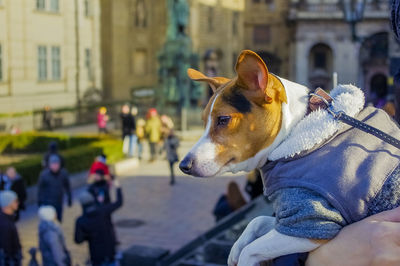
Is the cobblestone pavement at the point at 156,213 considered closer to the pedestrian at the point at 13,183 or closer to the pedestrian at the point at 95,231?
the pedestrian at the point at 13,183

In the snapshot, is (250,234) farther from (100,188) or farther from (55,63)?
(55,63)

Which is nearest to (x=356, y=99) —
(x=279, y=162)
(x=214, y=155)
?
(x=279, y=162)

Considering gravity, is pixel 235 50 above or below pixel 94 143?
above

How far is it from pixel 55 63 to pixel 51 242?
2246 centimetres

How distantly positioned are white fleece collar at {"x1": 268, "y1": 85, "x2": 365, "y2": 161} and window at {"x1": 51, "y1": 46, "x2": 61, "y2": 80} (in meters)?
26.8

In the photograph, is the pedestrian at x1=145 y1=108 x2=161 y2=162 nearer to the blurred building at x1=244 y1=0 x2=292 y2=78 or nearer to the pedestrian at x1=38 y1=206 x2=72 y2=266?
the pedestrian at x1=38 y1=206 x2=72 y2=266

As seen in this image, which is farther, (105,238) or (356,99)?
(105,238)

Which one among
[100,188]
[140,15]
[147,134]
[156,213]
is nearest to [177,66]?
[147,134]

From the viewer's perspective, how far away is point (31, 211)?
12602 millimetres

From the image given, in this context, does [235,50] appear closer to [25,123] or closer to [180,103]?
[180,103]

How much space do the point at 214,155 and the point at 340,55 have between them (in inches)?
1737

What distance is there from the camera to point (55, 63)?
28062 mm

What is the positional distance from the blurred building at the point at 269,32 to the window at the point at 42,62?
24272 mm

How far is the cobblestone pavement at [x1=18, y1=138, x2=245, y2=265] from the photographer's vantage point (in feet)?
34.3
